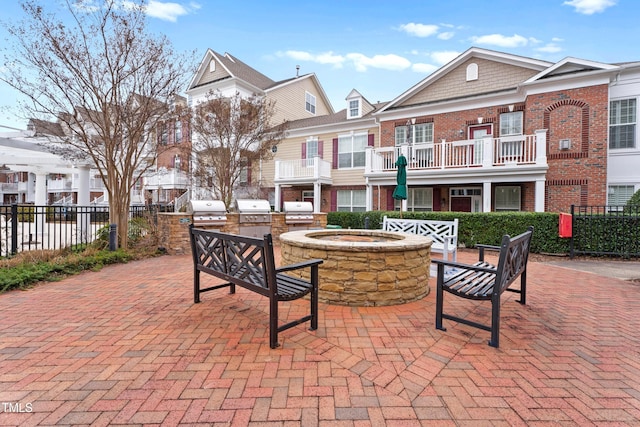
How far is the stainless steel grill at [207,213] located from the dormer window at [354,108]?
10.7 m

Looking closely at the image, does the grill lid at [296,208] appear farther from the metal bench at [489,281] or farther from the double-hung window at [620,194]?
the double-hung window at [620,194]

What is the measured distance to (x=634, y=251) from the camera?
7.48 meters

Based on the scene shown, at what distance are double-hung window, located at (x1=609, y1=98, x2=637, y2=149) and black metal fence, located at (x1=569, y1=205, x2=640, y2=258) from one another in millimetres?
5070

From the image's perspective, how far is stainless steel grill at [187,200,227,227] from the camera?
8.29 meters

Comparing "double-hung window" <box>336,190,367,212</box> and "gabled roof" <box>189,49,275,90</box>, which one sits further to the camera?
"gabled roof" <box>189,49,275,90</box>

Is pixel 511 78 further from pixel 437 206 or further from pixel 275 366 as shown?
pixel 275 366

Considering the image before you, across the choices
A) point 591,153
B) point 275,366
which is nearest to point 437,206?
point 591,153

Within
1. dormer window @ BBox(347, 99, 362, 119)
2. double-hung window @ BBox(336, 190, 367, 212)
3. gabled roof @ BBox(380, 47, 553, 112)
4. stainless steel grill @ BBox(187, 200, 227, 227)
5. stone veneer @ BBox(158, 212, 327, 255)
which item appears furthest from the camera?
dormer window @ BBox(347, 99, 362, 119)

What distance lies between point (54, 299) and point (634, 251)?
12.1m

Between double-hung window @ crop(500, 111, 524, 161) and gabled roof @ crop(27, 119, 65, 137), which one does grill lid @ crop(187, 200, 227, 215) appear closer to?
gabled roof @ crop(27, 119, 65, 137)

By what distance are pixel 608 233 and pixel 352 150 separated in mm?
11072

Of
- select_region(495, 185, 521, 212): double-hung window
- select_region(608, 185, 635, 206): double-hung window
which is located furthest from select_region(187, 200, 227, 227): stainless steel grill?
select_region(608, 185, 635, 206): double-hung window

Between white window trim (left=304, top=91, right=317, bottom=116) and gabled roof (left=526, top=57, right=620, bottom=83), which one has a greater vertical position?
white window trim (left=304, top=91, right=317, bottom=116)

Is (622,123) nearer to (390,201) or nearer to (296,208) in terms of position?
(390,201)
